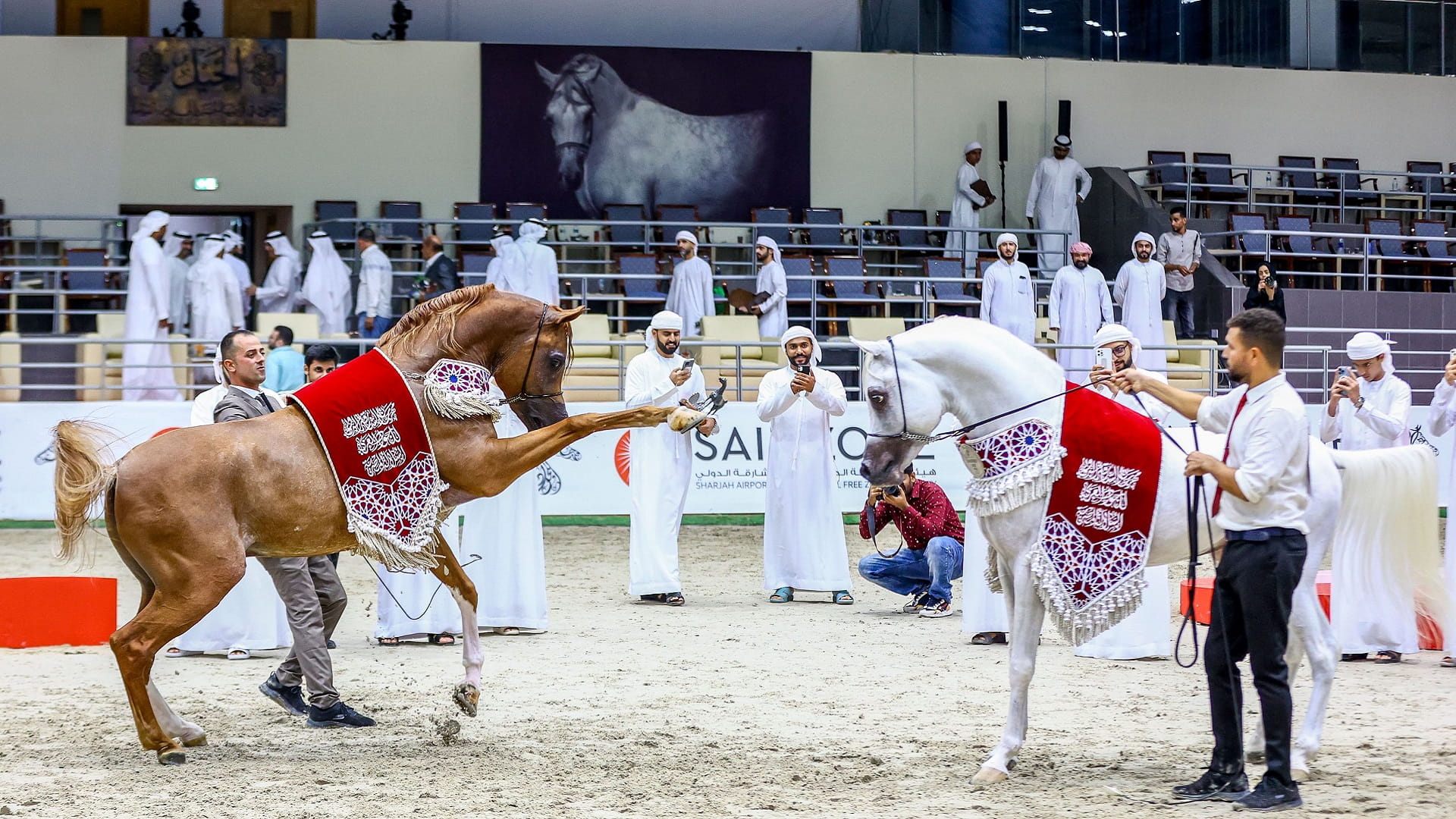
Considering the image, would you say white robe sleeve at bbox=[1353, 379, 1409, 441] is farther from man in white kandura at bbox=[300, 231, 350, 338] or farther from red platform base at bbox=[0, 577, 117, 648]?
man in white kandura at bbox=[300, 231, 350, 338]

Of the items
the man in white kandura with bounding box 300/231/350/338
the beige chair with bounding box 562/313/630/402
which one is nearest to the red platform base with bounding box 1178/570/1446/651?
the beige chair with bounding box 562/313/630/402

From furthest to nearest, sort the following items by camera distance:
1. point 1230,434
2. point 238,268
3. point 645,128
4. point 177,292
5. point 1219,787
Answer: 1. point 645,128
2. point 177,292
3. point 238,268
4. point 1219,787
5. point 1230,434

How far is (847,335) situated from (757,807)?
571 inches

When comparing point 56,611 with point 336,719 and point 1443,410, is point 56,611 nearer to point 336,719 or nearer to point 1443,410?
point 336,719

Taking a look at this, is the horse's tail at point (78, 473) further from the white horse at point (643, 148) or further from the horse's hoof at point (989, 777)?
the white horse at point (643, 148)

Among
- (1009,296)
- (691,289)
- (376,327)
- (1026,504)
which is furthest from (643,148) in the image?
(1026,504)

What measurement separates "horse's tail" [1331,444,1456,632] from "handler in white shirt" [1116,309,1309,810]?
167 cm

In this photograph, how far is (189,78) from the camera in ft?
75.6

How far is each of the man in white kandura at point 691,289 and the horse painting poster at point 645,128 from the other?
4.53 meters

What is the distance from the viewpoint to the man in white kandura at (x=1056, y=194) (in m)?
24.0

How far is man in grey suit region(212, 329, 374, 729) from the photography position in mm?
7039

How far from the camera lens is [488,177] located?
23.9 meters

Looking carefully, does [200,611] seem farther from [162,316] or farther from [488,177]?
[488,177]

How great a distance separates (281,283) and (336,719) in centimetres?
1421
